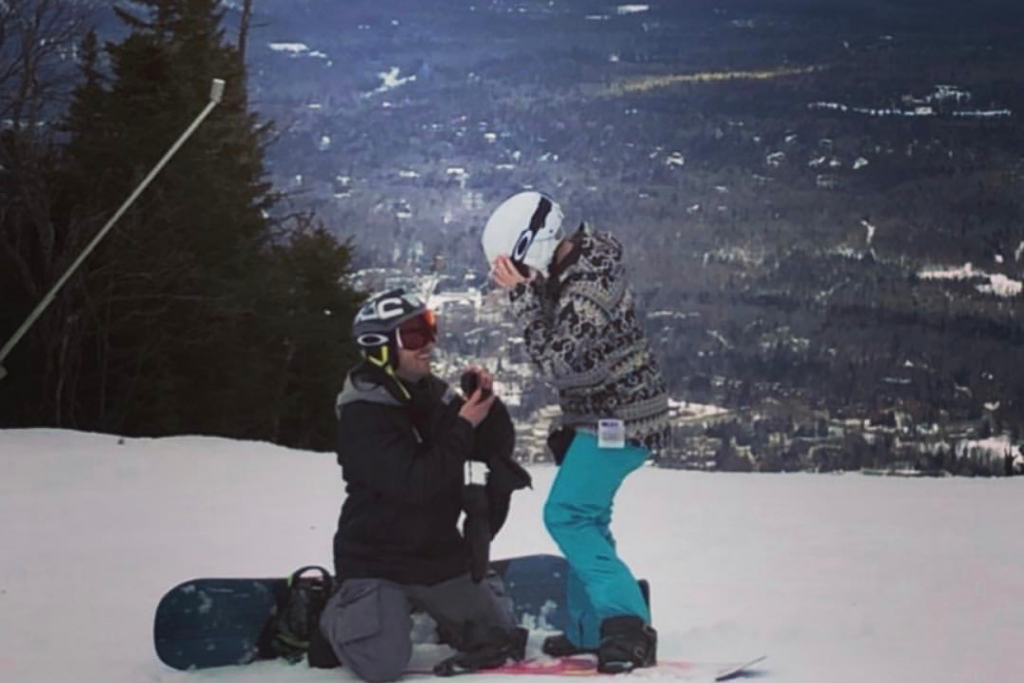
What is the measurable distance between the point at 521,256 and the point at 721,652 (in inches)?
43.9

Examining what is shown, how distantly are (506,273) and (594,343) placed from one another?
263mm

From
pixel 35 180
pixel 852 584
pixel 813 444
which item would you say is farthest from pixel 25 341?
pixel 852 584

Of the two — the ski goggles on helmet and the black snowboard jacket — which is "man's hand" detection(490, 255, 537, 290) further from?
the black snowboard jacket

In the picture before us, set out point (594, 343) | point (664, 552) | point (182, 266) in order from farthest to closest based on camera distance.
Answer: point (182, 266) < point (664, 552) < point (594, 343)

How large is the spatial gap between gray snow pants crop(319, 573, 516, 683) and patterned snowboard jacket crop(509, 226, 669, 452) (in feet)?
1.55

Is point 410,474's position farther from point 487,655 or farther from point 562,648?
point 562,648

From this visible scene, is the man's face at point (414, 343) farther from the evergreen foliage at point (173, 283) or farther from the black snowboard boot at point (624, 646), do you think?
the evergreen foliage at point (173, 283)

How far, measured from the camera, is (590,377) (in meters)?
4.23

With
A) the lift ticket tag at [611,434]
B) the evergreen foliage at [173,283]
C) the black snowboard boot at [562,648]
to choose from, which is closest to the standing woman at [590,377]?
the lift ticket tag at [611,434]

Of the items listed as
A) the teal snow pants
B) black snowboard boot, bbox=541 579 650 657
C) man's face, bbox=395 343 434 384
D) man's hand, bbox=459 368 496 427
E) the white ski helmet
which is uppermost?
the white ski helmet

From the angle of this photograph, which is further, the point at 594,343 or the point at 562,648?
the point at 562,648

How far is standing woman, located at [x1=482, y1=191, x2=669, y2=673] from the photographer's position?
4.20 m

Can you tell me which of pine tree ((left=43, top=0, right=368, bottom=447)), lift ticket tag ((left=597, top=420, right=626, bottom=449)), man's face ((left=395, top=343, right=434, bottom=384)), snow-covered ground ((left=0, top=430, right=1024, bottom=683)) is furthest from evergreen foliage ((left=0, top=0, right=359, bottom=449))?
lift ticket tag ((left=597, top=420, right=626, bottom=449))

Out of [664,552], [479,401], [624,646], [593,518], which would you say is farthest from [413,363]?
[664,552]
